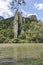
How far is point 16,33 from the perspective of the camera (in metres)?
80.8

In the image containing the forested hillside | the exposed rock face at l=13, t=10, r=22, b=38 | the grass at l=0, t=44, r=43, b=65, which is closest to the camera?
the grass at l=0, t=44, r=43, b=65

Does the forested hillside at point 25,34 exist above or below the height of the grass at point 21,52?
below

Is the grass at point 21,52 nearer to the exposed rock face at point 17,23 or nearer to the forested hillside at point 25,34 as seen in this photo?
the forested hillside at point 25,34

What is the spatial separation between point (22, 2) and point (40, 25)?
2333 inches

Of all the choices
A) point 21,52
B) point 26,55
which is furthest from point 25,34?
point 26,55

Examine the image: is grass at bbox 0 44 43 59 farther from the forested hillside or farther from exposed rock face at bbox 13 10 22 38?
exposed rock face at bbox 13 10 22 38

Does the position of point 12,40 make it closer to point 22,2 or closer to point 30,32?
point 30,32

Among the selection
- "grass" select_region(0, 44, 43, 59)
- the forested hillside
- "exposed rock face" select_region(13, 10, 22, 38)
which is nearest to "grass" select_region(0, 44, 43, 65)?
"grass" select_region(0, 44, 43, 59)

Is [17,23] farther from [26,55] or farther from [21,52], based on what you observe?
[26,55]

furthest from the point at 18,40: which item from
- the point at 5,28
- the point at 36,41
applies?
the point at 5,28

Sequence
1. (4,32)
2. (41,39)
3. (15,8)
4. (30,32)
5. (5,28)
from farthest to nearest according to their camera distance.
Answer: (5,28) → (4,32) → (30,32) → (41,39) → (15,8)

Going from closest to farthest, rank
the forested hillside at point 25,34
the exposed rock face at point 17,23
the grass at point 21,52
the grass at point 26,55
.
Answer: the grass at point 26,55, the grass at point 21,52, the forested hillside at point 25,34, the exposed rock face at point 17,23

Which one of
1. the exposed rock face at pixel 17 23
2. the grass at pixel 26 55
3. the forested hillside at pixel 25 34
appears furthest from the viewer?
the exposed rock face at pixel 17 23

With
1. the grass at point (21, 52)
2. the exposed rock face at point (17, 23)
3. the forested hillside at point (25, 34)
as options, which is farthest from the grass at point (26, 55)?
the exposed rock face at point (17, 23)
